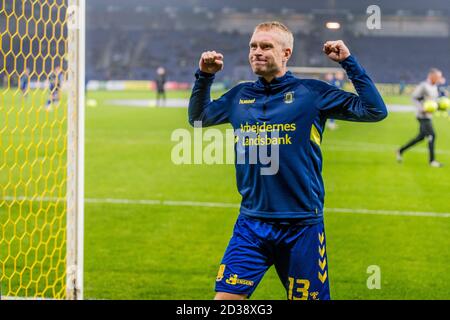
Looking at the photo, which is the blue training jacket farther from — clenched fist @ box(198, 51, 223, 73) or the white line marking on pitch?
the white line marking on pitch

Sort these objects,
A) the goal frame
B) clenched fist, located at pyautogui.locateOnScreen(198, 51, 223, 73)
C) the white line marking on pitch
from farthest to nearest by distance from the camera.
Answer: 1. the white line marking on pitch
2. the goal frame
3. clenched fist, located at pyautogui.locateOnScreen(198, 51, 223, 73)

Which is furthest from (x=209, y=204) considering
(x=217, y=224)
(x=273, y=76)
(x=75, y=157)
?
(x=273, y=76)

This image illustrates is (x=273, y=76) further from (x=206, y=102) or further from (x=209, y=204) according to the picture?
(x=209, y=204)

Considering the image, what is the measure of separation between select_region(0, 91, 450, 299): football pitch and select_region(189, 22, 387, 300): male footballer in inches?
83.6

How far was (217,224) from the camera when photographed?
870cm

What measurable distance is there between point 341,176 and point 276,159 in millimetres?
8810

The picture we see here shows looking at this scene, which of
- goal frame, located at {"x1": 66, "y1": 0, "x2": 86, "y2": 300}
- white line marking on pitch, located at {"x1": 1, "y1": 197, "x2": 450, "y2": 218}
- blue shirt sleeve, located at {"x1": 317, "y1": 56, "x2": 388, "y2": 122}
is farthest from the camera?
white line marking on pitch, located at {"x1": 1, "y1": 197, "x2": 450, "y2": 218}

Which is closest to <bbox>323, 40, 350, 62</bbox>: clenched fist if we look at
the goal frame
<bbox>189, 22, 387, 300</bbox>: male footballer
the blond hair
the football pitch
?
<bbox>189, 22, 387, 300</bbox>: male footballer

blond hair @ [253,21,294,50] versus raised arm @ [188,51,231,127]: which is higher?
blond hair @ [253,21,294,50]

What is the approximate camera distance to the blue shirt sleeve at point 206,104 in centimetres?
418

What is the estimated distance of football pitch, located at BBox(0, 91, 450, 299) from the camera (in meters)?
6.38

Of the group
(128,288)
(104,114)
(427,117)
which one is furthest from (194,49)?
(128,288)

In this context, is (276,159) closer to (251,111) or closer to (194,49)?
(251,111)

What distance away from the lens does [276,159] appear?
3947 mm
